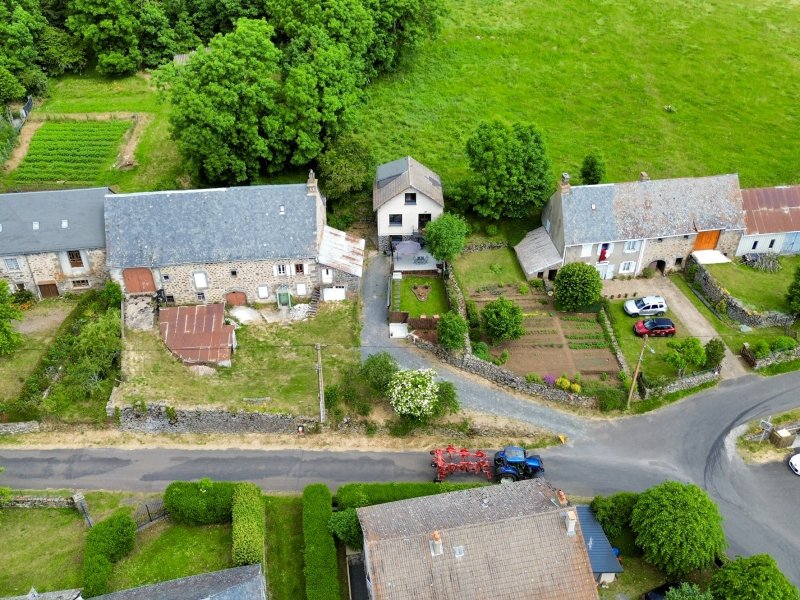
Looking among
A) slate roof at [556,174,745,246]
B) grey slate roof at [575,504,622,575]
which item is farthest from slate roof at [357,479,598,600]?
slate roof at [556,174,745,246]

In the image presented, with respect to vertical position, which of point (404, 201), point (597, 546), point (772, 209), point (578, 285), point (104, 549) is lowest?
point (104, 549)

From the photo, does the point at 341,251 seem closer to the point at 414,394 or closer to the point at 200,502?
the point at 414,394

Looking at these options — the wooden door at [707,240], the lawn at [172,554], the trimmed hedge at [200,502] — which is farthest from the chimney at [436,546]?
the wooden door at [707,240]

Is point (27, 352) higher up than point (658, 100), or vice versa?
point (658, 100)

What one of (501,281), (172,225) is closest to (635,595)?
(501,281)

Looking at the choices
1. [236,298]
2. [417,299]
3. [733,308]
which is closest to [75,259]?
[236,298]

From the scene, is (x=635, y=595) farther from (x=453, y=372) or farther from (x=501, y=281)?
(x=501, y=281)

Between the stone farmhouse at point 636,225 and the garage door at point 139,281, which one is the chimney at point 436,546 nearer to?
the stone farmhouse at point 636,225
